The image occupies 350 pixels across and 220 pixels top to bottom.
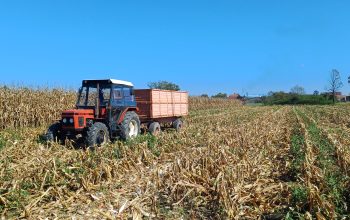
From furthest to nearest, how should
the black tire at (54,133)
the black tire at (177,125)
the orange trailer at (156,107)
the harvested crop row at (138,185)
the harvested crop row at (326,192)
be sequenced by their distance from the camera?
the black tire at (177,125), the orange trailer at (156,107), the black tire at (54,133), the harvested crop row at (138,185), the harvested crop row at (326,192)

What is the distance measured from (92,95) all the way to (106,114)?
771 mm

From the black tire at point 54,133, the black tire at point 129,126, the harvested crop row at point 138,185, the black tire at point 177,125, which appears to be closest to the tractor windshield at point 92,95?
the black tire at point 129,126

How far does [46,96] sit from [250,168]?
1424 cm

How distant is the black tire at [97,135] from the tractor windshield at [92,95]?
1117 millimetres

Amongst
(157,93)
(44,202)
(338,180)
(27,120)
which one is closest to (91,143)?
(44,202)

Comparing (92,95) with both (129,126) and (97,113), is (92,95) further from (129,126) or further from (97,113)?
(129,126)

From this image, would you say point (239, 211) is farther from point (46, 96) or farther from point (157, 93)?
→ point (46, 96)

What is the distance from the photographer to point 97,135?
34.4ft

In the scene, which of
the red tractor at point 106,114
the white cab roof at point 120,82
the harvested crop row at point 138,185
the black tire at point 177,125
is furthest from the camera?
the black tire at point 177,125

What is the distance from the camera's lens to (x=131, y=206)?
5734mm

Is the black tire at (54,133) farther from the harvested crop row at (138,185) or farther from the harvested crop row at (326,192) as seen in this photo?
the harvested crop row at (326,192)

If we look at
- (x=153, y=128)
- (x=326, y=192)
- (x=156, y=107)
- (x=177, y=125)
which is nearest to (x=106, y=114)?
(x=153, y=128)

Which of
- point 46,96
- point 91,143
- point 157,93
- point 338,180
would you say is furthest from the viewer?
point 46,96

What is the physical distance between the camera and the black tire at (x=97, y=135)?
33.1ft
